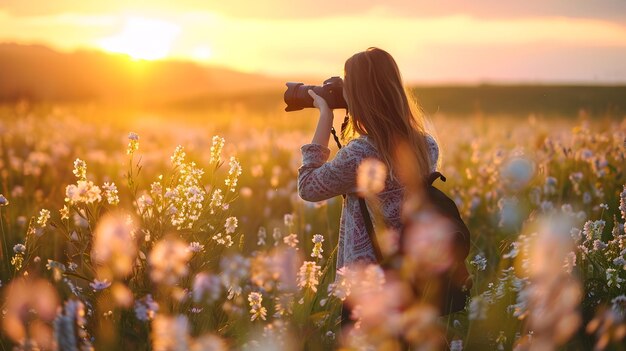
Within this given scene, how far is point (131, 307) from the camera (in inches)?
113

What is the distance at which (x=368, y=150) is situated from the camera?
3494 millimetres

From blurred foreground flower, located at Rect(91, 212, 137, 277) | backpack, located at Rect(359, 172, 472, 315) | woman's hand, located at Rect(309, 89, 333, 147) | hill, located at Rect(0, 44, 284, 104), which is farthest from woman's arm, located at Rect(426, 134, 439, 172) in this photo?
hill, located at Rect(0, 44, 284, 104)

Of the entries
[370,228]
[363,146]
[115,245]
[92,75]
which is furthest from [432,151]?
[92,75]

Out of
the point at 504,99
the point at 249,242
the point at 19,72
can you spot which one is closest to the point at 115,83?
the point at 19,72

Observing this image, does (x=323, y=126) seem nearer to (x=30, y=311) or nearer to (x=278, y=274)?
(x=278, y=274)

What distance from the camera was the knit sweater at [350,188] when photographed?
3.46 metres

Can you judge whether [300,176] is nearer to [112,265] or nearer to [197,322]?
[197,322]

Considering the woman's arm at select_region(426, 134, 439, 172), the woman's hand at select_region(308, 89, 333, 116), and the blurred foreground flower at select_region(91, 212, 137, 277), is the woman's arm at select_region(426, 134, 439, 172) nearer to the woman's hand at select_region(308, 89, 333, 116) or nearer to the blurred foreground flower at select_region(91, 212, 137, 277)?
the woman's hand at select_region(308, 89, 333, 116)

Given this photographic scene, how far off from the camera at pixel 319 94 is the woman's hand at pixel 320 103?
0.10ft

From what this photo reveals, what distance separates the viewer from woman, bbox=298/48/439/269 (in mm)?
3471

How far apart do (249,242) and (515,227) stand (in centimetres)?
215

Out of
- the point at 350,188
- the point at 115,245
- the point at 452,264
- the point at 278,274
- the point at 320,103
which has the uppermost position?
the point at 320,103

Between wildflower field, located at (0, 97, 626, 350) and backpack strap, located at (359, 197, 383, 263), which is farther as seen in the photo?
backpack strap, located at (359, 197, 383, 263)

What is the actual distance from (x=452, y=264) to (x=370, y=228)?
1.50 feet
